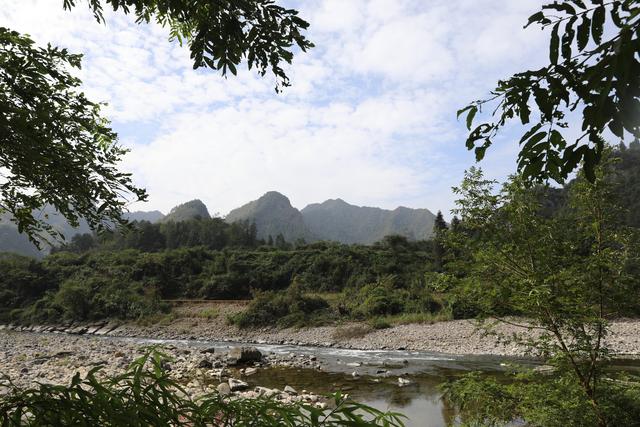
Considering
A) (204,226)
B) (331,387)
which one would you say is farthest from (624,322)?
(204,226)

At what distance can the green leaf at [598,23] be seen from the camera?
1.27 metres

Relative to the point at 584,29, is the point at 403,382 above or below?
below

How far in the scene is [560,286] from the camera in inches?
175

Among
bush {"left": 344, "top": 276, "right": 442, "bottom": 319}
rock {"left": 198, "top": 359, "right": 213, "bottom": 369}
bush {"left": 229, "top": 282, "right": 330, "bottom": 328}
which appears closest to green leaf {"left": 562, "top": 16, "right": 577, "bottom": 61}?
rock {"left": 198, "top": 359, "right": 213, "bottom": 369}

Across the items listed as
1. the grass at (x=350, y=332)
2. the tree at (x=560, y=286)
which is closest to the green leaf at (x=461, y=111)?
the tree at (x=560, y=286)

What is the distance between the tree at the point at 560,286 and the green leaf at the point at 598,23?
128 inches

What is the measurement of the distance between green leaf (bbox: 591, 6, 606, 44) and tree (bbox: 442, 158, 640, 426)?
3.26 meters

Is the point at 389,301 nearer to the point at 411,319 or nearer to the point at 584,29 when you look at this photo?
the point at 411,319

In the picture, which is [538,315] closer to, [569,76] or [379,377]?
[569,76]

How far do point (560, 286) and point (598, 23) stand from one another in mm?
3866

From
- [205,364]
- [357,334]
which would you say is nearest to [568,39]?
[205,364]

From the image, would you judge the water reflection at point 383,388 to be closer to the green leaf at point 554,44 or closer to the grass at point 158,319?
the green leaf at point 554,44

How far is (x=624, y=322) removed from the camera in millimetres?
19297

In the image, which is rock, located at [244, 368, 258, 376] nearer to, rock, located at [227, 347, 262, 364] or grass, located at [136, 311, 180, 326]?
rock, located at [227, 347, 262, 364]
